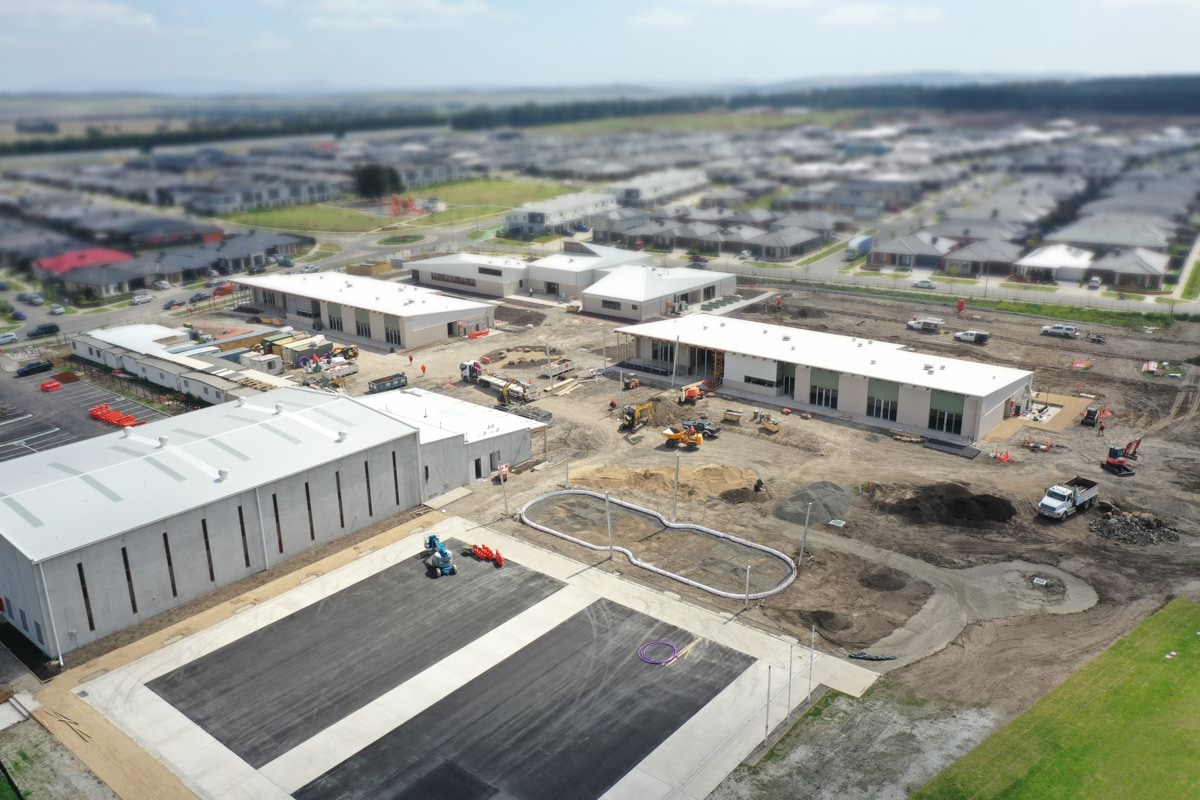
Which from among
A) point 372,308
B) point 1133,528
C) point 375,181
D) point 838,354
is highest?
point 375,181

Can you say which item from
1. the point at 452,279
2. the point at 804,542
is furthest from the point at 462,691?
the point at 452,279

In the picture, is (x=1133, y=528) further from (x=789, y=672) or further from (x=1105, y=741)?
(x=789, y=672)

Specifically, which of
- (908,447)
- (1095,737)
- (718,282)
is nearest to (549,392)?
(908,447)

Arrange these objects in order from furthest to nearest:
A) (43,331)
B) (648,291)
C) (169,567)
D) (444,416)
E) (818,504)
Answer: (648,291), (43,331), (444,416), (818,504), (169,567)

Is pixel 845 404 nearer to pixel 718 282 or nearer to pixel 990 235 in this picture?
pixel 718 282

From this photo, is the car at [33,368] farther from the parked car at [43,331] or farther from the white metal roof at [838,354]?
the white metal roof at [838,354]

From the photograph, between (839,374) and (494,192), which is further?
(494,192)
